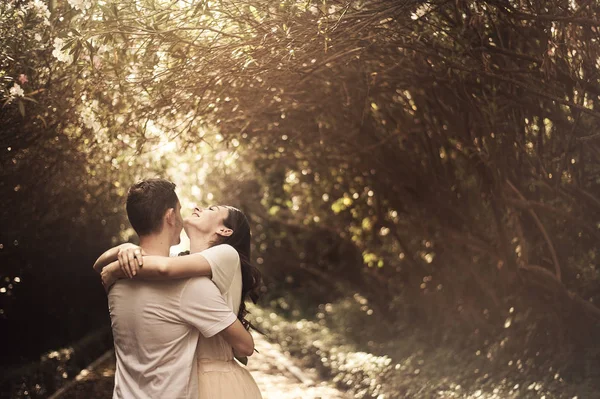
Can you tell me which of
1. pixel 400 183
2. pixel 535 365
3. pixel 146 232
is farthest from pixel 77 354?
pixel 146 232

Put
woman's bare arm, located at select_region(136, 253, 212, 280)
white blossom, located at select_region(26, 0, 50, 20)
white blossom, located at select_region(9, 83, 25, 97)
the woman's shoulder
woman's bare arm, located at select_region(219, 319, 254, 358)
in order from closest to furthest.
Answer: woman's bare arm, located at select_region(136, 253, 212, 280)
woman's bare arm, located at select_region(219, 319, 254, 358)
the woman's shoulder
white blossom, located at select_region(9, 83, 25, 97)
white blossom, located at select_region(26, 0, 50, 20)

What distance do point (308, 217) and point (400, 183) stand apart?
4.48 metres

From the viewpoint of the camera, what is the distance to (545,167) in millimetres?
9359

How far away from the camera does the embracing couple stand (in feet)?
12.7

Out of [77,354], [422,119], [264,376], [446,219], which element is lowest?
[264,376]

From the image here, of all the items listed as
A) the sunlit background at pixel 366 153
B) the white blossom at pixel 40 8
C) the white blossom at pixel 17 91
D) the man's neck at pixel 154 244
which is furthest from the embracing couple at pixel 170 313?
the white blossom at pixel 40 8

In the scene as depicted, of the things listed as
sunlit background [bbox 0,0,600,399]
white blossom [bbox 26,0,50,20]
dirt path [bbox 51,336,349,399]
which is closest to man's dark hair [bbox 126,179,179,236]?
sunlit background [bbox 0,0,600,399]

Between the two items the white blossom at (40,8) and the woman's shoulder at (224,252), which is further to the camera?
the white blossom at (40,8)

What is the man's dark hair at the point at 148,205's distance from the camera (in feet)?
13.2

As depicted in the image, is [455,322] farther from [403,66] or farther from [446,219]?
[403,66]

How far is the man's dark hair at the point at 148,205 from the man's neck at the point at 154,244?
3 centimetres

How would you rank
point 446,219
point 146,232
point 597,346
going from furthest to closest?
point 446,219 < point 597,346 < point 146,232

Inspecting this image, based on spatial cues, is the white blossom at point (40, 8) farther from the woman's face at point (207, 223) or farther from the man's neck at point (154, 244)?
the man's neck at point (154, 244)

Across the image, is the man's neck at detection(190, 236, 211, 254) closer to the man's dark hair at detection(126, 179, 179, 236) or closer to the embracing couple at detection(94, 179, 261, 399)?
the embracing couple at detection(94, 179, 261, 399)
